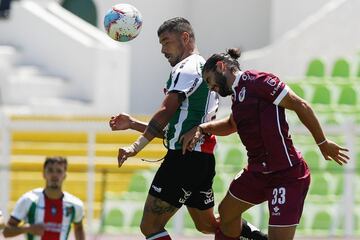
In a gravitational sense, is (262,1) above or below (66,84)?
above

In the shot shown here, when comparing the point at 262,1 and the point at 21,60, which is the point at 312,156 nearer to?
the point at 21,60

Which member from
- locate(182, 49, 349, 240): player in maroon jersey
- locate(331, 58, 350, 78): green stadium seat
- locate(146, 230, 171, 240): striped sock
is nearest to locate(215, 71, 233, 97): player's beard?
locate(182, 49, 349, 240): player in maroon jersey

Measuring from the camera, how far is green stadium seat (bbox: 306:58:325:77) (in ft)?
65.9

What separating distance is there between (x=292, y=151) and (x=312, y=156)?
7.95 meters

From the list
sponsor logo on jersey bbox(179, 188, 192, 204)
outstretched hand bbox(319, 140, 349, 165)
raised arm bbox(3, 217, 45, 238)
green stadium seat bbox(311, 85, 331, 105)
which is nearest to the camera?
outstretched hand bbox(319, 140, 349, 165)

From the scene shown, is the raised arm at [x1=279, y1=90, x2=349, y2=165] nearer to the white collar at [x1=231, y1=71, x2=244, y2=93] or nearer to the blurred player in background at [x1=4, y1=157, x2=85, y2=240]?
the white collar at [x1=231, y1=71, x2=244, y2=93]

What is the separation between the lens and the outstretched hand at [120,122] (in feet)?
28.3

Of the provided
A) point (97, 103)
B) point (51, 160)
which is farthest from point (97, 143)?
point (51, 160)

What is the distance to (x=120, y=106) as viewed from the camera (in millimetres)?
22219

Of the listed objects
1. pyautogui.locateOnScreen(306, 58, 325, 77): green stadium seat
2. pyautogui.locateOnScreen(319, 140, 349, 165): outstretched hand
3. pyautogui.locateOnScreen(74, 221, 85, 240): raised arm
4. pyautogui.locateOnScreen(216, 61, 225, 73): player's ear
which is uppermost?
pyautogui.locateOnScreen(306, 58, 325, 77): green stadium seat

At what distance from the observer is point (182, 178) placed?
28.4 feet

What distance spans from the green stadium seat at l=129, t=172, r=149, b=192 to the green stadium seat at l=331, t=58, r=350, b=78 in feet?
17.3

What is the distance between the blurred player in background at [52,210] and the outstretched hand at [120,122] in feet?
4.23

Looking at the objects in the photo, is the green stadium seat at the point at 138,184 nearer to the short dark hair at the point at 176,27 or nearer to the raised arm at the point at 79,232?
the raised arm at the point at 79,232
